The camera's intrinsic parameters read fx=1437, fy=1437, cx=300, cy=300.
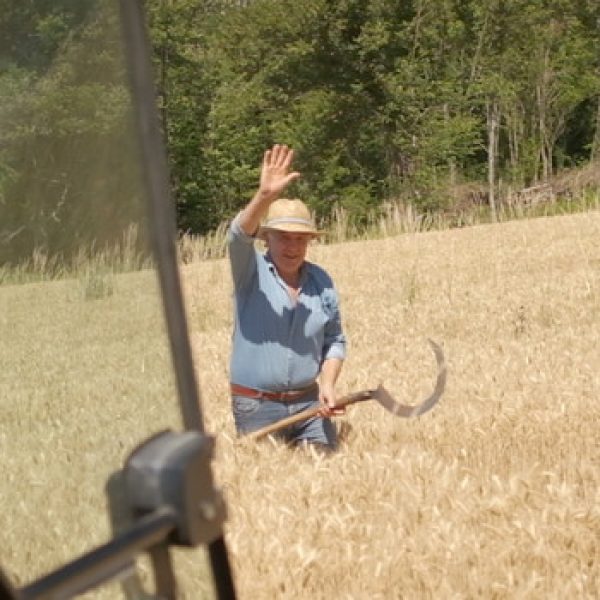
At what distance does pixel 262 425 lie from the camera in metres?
5.18

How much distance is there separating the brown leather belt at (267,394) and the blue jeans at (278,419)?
0.01m

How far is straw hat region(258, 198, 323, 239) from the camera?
5141 millimetres

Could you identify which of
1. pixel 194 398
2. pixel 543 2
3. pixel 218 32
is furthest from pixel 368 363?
pixel 543 2

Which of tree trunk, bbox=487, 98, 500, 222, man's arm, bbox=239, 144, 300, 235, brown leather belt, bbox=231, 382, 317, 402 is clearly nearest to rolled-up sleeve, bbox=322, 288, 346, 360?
brown leather belt, bbox=231, 382, 317, 402

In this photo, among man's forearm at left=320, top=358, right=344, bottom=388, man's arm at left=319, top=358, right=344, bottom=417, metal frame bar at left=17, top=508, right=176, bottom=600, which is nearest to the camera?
metal frame bar at left=17, top=508, right=176, bottom=600

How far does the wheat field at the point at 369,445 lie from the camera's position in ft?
3.67

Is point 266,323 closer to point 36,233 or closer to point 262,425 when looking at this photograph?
point 262,425

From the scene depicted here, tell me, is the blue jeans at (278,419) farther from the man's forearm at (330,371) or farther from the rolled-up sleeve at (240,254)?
the rolled-up sleeve at (240,254)

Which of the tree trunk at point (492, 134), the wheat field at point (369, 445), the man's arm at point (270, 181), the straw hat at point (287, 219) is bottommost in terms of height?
the wheat field at point (369, 445)

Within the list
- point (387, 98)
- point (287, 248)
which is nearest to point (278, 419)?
point (287, 248)

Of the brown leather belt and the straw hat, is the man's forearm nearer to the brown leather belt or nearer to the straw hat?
the brown leather belt

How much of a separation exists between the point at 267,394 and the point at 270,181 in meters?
0.92

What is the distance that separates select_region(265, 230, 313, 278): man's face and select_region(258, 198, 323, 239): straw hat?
0.03m

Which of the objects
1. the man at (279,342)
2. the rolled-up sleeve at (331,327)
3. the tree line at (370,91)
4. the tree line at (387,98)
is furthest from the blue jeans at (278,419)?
the tree line at (370,91)
